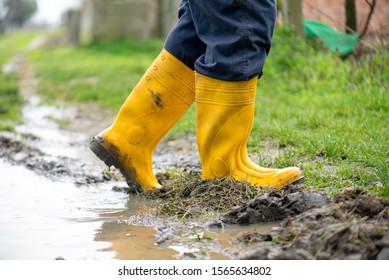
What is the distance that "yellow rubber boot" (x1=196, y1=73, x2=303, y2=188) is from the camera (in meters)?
3.09

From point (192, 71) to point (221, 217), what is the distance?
86 centimetres

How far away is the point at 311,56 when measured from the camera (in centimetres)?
670

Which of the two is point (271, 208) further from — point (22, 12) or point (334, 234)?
point (22, 12)

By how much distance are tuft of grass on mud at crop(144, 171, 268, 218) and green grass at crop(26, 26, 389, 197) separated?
0.38 meters

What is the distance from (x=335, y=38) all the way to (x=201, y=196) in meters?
4.25

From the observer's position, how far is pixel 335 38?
6.89m

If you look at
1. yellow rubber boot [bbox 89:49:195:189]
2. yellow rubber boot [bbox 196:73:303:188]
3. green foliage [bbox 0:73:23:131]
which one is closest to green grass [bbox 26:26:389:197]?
yellow rubber boot [bbox 196:73:303:188]

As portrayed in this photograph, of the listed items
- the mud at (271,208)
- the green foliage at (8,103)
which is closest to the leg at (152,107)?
the mud at (271,208)

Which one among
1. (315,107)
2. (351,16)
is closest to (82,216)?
(315,107)

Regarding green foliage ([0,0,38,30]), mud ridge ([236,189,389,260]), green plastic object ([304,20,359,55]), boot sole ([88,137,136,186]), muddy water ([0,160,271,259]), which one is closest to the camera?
mud ridge ([236,189,389,260])

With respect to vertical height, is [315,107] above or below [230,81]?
below

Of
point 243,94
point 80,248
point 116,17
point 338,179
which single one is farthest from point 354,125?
point 116,17

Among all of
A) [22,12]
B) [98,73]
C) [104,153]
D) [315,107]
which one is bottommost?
[22,12]

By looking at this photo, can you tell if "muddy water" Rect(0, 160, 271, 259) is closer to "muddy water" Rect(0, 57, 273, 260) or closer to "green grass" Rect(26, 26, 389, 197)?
"muddy water" Rect(0, 57, 273, 260)
